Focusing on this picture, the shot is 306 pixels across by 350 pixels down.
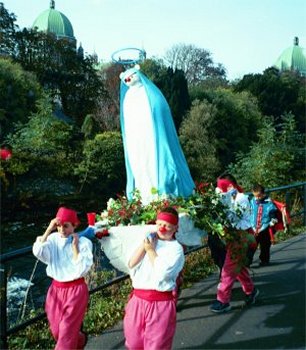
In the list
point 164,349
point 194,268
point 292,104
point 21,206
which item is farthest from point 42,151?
point 292,104

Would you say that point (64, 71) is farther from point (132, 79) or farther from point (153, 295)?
point (153, 295)

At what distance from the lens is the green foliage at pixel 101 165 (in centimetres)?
2211

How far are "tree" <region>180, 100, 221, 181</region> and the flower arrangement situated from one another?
2052 cm

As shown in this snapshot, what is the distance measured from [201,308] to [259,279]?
4.71 feet

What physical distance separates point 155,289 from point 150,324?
22cm

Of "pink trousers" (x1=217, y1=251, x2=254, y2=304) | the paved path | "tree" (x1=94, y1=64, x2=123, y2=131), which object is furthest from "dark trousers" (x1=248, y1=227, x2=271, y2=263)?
"tree" (x1=94, y1=64, x2=123, y2=131)

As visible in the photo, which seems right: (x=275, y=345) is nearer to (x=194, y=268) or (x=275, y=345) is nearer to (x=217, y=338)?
(x=217, y=338)

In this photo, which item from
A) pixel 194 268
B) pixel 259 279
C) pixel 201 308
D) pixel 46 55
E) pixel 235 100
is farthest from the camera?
pixel 46 55

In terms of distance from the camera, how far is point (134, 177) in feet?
17.7

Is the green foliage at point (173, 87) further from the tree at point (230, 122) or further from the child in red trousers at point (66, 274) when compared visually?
the child in red trousers at point (66, 274)

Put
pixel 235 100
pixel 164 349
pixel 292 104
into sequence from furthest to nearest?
pixel 292 104 < pixel 235 100 < pixel 164 349

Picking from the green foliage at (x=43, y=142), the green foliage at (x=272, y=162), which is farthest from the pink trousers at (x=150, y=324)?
the green foliage at (x=43, y=142)

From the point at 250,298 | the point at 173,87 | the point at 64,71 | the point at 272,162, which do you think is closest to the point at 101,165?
the point at 272,162

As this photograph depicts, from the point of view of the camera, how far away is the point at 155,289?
3.29 metres
